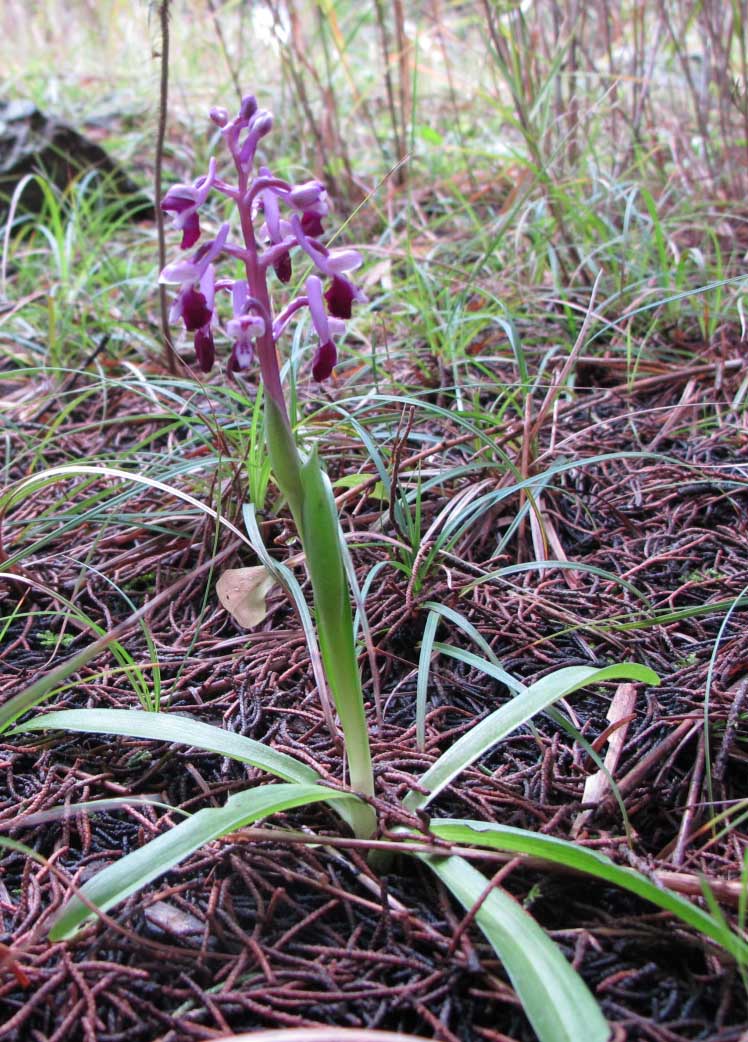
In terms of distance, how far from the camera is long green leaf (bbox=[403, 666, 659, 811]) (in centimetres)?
117

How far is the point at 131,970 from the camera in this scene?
984 millimetres

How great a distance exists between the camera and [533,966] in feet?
3.01

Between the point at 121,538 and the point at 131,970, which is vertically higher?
the point at 121,538

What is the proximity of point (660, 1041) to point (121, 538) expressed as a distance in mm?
1483

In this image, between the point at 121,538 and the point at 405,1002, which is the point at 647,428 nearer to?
the point at 121,538

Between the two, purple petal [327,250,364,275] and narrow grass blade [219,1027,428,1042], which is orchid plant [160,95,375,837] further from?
narrow grass blade [219,1027,428,1042]

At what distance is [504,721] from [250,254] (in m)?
0.76

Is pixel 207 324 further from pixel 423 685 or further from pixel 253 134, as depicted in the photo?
pixel 423 685

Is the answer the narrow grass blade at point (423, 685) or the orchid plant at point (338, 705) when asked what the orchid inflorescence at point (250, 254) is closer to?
the orchid plant at point (338, 705)

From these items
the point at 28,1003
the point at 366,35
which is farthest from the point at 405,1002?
the point at 366,35

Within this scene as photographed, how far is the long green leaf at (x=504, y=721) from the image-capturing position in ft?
3.84

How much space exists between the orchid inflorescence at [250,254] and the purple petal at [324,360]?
0.04 feet

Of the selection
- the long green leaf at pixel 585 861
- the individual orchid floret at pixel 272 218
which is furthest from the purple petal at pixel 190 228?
the long green leaf at pixel 585 861

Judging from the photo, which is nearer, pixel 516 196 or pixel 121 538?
pixel 121 538
